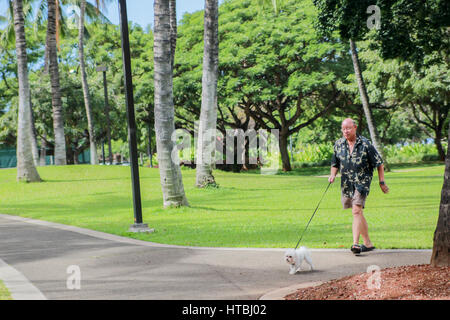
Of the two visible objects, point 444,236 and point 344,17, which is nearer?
point 444,236

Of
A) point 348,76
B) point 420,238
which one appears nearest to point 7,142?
point 348,76

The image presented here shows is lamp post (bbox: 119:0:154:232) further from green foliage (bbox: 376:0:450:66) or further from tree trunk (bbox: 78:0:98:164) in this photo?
tree trunk (bbox: 78:0:98:164)

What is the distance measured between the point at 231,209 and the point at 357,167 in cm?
774

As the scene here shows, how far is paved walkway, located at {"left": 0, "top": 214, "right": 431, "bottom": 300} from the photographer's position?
600 centimetres

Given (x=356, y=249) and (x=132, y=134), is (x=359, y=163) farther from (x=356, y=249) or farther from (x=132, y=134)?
(x=132, y=134)

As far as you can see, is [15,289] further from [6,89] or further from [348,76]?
[6,89]

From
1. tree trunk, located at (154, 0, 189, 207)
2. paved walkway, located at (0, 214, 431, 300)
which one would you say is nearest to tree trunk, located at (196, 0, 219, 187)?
tree trunk, located at (154, 0, 189, 207)

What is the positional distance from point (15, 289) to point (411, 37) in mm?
17022

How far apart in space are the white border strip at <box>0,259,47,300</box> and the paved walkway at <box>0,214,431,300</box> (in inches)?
0.4

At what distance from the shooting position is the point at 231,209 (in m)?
15.1

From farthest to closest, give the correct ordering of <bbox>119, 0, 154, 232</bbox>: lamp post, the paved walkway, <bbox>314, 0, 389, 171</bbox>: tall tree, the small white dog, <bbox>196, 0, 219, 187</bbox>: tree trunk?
1. <bbox>196, 0, 219, 187</bbox>: tree trunk
2. <bbox>314, 0, 389, 171</bbox>: tall tree
3. <bbox>119, 0, 154, 232</bbox>: lamp post
4. the small white dog
5. the paved walkway

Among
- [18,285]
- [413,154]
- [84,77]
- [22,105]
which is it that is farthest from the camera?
[413,154]

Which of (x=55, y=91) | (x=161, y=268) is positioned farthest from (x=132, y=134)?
(x=55, y=91)

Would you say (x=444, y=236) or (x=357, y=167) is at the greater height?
(x=357, y=167)
